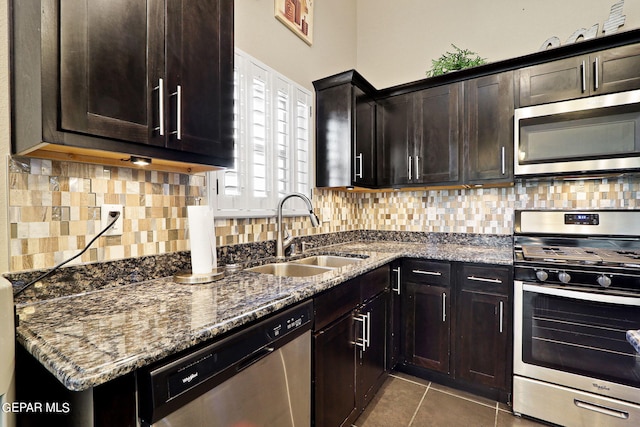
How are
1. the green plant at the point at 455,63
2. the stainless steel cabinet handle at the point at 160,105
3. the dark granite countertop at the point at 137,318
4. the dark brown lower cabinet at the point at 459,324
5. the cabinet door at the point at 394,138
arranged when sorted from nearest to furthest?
the dark granite countertop at the point at 137,318, the stainless steel cabinet handle at the point at 160,105, the dark brown lower cabinet at the point at 459,324, the green plant at the point at 455,63, the cabinet door at the point at 394,138

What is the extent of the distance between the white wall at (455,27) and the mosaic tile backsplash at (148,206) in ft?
3.85

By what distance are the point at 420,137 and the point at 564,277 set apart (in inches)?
54.3

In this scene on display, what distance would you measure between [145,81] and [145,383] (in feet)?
2.96

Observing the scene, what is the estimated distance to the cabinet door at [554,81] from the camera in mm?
1939

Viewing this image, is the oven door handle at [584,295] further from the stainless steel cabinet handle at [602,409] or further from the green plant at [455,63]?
the green plant at [455,63]

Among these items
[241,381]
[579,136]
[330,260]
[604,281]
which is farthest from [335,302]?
[579,136]

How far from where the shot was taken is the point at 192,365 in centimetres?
79

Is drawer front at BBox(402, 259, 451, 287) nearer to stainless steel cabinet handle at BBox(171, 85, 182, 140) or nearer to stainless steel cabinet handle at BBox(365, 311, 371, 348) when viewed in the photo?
stainless steel cabinet handle at BBox(365, 311, 371, 348)

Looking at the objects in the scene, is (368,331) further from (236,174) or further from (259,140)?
(259,140)

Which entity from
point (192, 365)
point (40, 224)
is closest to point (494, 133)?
point (192, 365)

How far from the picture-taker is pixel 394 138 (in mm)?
2641

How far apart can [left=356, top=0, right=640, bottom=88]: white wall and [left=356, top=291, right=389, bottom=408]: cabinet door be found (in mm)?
2208

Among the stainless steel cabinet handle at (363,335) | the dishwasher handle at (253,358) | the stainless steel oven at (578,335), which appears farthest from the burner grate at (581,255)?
the dishwasher handle at (253,358)

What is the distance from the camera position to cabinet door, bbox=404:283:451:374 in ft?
6.86
